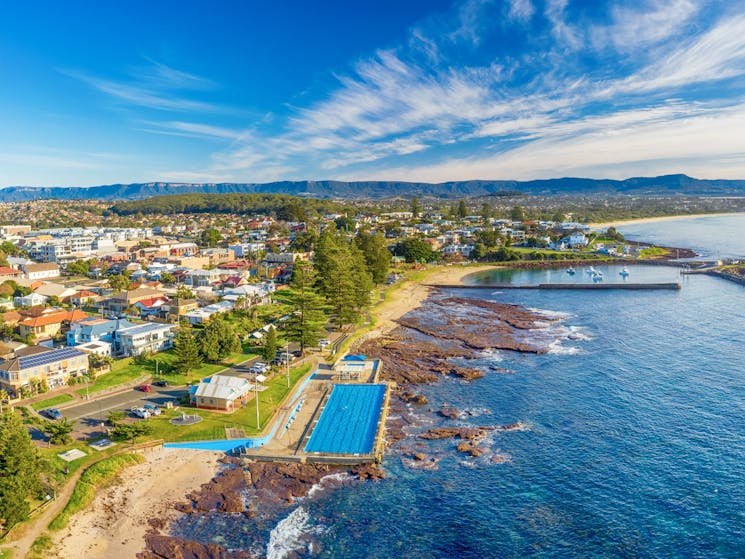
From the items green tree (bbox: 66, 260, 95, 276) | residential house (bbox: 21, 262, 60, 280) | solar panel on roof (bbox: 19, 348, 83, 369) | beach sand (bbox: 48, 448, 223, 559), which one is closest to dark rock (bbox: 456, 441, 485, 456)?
beach sand (bbox: 48, 448, 223, 559)

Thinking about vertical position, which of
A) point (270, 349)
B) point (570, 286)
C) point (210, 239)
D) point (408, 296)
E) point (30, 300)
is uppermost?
point (210, 239)

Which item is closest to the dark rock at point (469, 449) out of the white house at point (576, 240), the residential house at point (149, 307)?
the residential house at point (149, 307)

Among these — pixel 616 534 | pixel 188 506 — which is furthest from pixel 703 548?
pixel 188 506

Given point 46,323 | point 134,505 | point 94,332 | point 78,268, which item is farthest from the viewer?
point 78,268

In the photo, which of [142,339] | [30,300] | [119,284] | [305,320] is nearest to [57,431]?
[142,339]

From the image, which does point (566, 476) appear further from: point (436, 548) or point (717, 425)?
point (717, 425)

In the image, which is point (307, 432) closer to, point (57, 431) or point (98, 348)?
point (57, 431)
